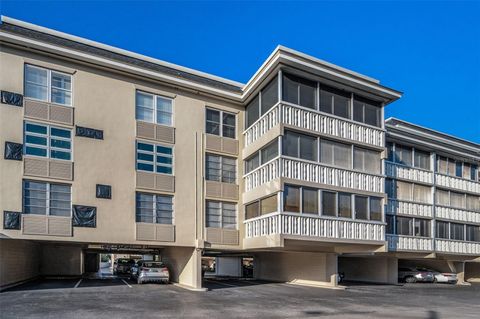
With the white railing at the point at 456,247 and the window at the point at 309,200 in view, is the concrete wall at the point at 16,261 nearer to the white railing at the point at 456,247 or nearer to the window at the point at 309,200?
the window at the point at 309,200

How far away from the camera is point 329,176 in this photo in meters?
18.2

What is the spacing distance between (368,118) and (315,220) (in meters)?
5.92

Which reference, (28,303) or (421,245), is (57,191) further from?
(421,245)

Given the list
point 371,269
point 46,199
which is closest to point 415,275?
point 371,269

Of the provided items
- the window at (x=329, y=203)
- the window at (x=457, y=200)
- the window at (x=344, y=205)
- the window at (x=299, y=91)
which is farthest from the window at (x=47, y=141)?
the window at (x=457, y=200)

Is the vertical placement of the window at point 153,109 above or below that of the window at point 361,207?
above

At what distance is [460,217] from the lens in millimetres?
26500

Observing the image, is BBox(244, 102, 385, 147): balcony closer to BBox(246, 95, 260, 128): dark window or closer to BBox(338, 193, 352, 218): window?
BBox(246, 95, 260, 128): dark window

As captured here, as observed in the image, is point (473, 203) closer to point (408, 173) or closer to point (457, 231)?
point (457, 231)

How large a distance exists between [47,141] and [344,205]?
1220cm

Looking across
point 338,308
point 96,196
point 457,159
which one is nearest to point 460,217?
point 457,159

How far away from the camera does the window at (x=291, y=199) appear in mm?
16844

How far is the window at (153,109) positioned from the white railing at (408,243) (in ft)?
43.4

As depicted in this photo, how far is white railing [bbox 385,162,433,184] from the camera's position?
78.6 feet
